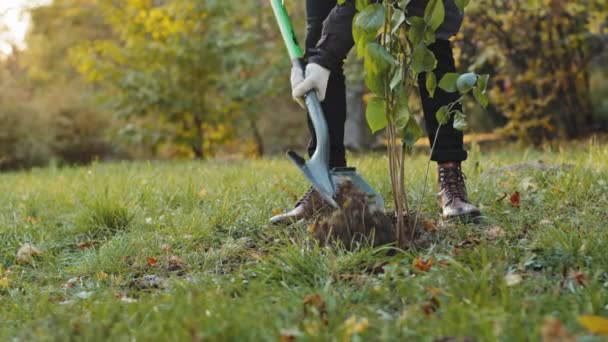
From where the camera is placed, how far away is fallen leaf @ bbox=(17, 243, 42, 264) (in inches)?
93.8

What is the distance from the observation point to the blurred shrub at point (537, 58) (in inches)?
267

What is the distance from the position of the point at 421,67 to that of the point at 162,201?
1692mm

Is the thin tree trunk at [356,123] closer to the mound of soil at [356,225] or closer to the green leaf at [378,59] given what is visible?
the mound of soil at [356,225]

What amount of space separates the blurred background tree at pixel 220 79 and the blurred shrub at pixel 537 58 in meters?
0.01

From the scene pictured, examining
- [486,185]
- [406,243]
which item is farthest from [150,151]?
[406,243]

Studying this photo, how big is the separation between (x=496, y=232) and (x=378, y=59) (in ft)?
2.37

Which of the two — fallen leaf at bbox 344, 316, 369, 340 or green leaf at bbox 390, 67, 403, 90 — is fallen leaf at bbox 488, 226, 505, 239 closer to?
green leaf at bbox 390, 67, 403, 90

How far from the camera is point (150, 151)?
11.2m

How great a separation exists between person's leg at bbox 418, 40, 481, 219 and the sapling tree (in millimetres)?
381

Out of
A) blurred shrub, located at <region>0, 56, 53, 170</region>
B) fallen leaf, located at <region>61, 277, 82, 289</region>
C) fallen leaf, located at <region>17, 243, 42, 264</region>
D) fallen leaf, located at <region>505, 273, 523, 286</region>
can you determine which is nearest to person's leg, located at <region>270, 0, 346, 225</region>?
fallen leaf, located at <region>61, 277, 82, 289</region>

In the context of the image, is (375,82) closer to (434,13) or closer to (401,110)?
(401,110)

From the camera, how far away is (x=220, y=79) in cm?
836

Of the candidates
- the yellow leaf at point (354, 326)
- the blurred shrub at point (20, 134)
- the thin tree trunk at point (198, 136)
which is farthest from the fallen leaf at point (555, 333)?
the blurred shrub at point (20, 134)

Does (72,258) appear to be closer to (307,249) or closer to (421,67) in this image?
(307,249)
